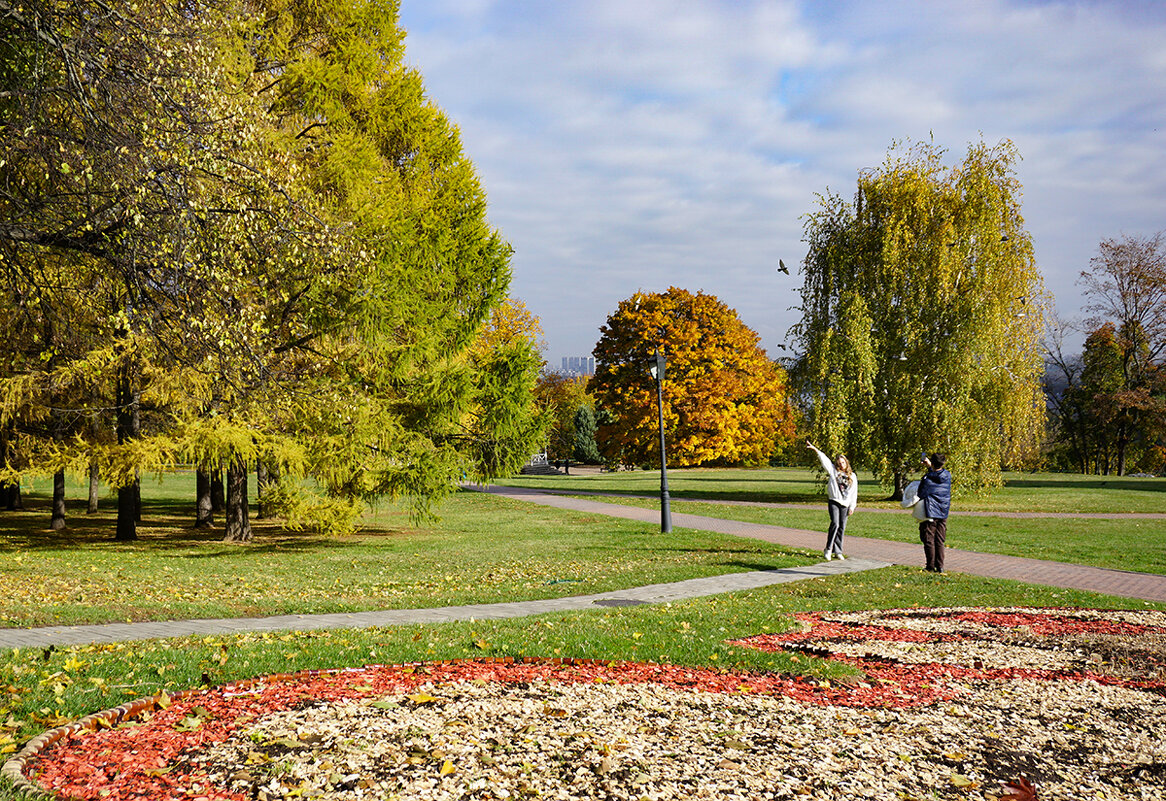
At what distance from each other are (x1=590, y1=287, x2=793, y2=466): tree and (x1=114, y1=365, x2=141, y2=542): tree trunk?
98.7 ft

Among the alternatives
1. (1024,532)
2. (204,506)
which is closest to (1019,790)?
(1024,532)

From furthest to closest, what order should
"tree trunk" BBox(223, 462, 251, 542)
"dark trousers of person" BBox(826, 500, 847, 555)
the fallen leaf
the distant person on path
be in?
"tree trunk" BBox(223, 462, 251, 542) → "dark trousers of person" BBox(826, 500, 847, 555) → the distant person on path → the fallen leaf

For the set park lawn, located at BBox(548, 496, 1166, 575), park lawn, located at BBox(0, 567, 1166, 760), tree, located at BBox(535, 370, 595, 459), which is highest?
tree, located at BBox(535, 370, 595, 459)

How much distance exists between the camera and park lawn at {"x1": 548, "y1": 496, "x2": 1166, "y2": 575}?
566 inches

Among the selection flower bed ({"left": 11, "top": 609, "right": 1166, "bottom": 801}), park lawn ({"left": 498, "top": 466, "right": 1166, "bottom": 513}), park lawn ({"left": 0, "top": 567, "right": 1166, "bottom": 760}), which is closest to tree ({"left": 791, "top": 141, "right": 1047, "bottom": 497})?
park lawn ({"left": 498, "top": 466, "right": 1166, "bottom": 513})

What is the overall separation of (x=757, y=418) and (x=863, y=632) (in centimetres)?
4055

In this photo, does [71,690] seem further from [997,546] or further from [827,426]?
[827,426]

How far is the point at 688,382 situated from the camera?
4538 cm

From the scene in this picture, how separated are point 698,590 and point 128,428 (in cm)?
1237

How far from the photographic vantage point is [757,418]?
4741cm

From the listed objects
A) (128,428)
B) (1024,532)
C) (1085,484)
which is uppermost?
(128,428)

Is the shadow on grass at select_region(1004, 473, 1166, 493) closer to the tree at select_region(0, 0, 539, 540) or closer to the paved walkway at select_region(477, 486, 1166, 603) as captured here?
the paved walkway at select_region(477, 486, 1166, 603)

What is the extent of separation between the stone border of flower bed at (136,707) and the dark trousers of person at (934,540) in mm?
8136

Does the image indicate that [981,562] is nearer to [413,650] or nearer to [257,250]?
[413,650]
